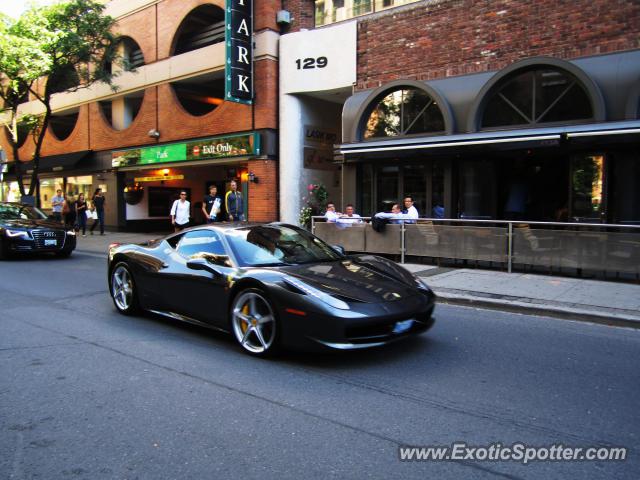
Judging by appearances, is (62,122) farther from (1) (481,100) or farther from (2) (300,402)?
(2) (300,402)

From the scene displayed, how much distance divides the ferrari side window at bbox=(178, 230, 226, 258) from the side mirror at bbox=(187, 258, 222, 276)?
0.16 m

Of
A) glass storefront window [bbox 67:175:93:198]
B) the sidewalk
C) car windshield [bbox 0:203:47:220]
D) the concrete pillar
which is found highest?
the concrete pillar

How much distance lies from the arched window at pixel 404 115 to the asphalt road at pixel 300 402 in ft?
28.4

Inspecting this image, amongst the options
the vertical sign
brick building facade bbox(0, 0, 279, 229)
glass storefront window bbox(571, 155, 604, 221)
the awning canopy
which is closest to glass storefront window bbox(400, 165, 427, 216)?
the awning canopy

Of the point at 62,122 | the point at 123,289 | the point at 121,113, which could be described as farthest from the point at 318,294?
the point at 62,122

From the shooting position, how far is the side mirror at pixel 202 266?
5504 millimetres

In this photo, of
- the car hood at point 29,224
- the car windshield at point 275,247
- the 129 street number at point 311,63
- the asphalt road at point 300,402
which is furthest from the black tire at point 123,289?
the 129 street number at point 311,63

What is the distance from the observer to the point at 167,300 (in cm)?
609

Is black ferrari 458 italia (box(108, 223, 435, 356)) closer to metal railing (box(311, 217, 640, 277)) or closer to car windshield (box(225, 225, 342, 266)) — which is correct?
car windshield (box(225, 225, 342, 266))

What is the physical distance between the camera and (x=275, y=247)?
5.71 metres

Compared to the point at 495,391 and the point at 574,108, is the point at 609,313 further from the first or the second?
the point at 574,108

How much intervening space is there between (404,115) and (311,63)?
12.8 ft

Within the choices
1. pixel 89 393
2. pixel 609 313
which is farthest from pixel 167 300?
pixel 609 313

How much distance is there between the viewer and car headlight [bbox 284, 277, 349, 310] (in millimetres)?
4512
